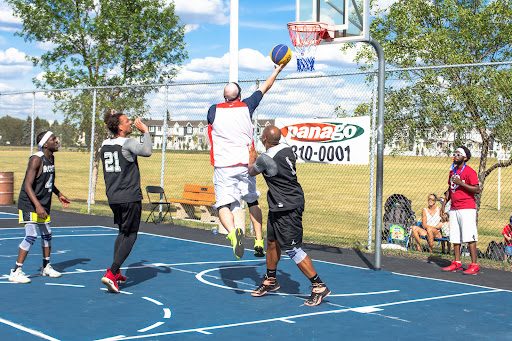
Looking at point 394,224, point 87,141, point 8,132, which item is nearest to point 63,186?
point 8,132

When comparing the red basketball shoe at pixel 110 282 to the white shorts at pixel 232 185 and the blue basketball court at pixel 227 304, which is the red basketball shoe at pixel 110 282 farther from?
the white shorts at pixel 232 185

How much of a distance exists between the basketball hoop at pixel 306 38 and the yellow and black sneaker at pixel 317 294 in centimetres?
457

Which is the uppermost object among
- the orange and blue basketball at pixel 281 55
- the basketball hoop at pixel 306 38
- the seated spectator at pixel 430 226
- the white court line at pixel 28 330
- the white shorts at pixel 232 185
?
the basketball hoop at pixel 306 38

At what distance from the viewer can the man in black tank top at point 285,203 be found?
776cm

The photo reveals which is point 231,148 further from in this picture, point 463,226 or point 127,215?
point 463,226

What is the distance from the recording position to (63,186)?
3581 centimetres

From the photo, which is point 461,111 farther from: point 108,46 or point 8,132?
point 8,132

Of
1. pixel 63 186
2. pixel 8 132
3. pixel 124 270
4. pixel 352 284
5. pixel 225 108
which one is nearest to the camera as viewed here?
pixel 225 108

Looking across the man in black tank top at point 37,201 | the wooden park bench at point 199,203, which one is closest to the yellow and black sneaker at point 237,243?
the man in black tank top at point 37,201

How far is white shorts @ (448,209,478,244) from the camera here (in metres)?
10.5

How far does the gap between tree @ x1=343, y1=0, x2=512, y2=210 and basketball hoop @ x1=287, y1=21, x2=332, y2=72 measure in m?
3.41

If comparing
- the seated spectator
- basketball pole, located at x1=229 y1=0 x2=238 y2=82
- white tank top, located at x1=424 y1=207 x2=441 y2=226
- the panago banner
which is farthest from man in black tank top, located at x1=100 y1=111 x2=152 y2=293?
white tank top, located at x1=424 y1=207 x2=441 y2=226

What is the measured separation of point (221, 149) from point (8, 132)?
968 inches

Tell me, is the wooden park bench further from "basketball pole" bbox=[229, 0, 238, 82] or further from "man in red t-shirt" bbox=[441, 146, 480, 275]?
"basketball pole" bbox=[229, 0, 238, 82]
